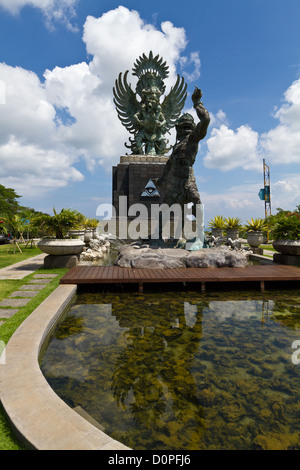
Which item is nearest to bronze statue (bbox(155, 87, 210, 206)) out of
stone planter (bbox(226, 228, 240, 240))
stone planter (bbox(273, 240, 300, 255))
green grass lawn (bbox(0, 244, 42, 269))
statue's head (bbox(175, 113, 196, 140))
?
statue's head (bbox(175, 113, 196, 140))

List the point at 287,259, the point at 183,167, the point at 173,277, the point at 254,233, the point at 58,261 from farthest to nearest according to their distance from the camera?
1. the point at 254,233
2. the point at 183,167
3. the point at 287,259
4. the point at 58,261
5. the point at 173,277

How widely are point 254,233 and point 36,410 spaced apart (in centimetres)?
1193

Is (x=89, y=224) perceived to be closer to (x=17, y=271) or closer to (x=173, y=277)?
(x=17, y=271)

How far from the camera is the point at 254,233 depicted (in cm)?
1218

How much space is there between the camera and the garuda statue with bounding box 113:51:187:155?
837 inches

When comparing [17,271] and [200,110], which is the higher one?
[200,110]

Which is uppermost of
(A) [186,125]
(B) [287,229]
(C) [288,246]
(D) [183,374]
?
(A) [186,125]

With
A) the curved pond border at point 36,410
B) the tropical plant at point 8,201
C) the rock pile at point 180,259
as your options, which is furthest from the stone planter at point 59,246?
the tropical plant at point 8,201

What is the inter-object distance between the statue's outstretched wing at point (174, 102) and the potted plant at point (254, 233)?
14294mm

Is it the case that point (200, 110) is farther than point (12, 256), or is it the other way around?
point (12, 256)

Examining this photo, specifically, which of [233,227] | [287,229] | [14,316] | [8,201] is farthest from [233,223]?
[8,201]

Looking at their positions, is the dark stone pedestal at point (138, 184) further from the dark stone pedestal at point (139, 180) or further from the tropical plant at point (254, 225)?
the tropical plant at point (254, 225)
